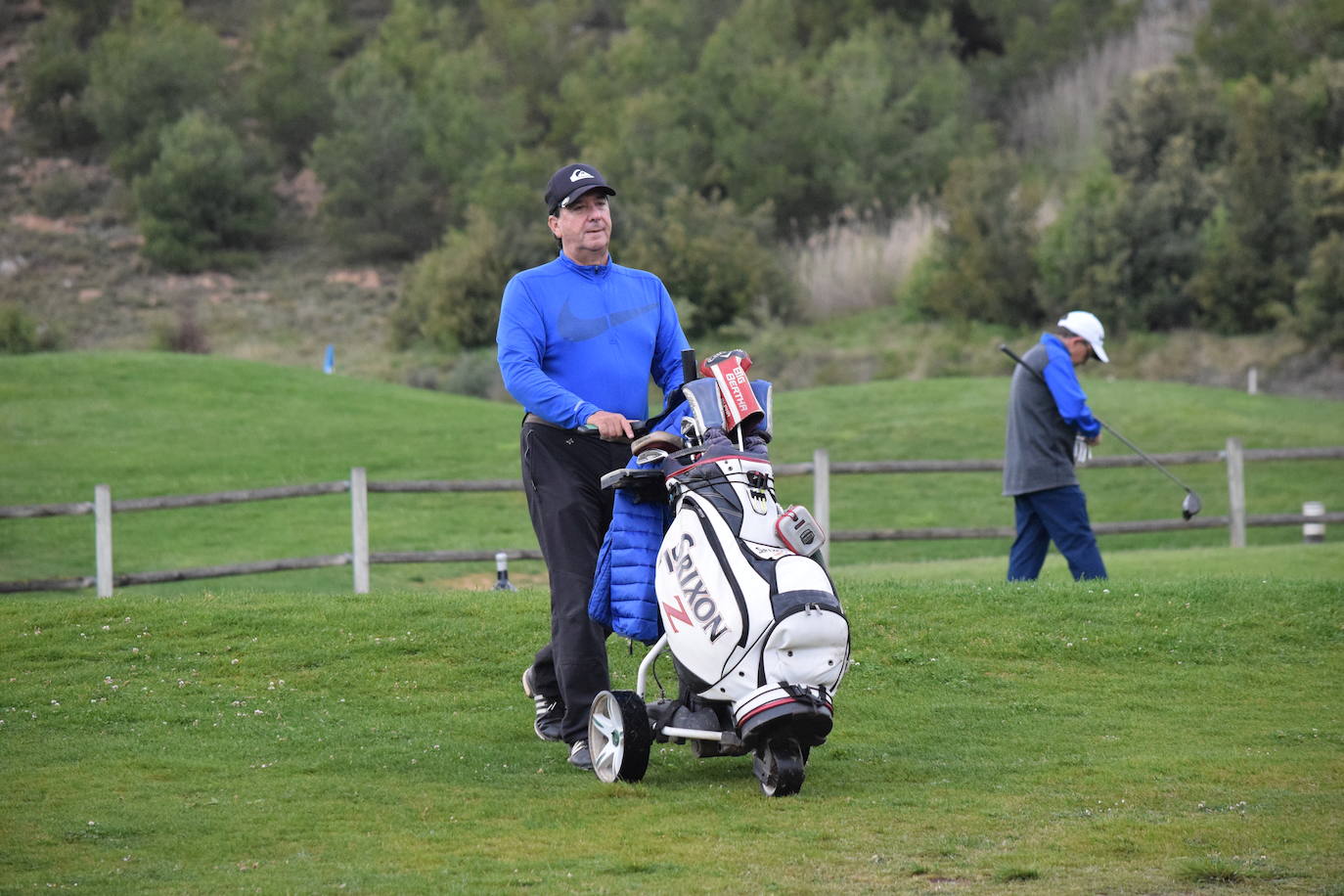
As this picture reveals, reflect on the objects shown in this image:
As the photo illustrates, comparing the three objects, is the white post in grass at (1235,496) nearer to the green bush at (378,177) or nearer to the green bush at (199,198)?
the green bush at (378,177)

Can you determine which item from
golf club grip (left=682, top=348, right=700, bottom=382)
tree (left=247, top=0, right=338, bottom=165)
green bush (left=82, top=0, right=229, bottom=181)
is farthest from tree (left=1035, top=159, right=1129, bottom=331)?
golf club grip (left=682, top=348, right=700, bottom=382)

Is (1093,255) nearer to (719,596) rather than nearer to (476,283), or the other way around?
(476,283)

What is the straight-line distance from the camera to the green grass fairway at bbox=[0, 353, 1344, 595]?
21719 mm

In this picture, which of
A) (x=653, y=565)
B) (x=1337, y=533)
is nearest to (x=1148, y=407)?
(x=1337, y=533)

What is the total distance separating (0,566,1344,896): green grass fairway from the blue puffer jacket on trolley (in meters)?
0.68

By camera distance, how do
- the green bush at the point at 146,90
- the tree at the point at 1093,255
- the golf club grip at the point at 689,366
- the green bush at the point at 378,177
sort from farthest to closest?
1. the green bush at the point at 146,90
2. the green bush at the point at 378,177
3. the tree at the point at 1093,255
4. the golf club grip at the point at 689,366

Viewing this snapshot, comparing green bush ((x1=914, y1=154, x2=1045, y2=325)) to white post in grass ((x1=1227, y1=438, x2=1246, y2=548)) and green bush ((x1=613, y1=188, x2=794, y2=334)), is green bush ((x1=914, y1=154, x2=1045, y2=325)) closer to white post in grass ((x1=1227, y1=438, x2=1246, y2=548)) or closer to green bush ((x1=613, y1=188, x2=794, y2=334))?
green bush ((x1=613, y1=188, x2=794, y2=334))

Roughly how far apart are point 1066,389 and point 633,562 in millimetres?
5857

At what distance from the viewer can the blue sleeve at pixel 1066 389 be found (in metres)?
11.6

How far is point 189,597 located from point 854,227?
44.1 metres

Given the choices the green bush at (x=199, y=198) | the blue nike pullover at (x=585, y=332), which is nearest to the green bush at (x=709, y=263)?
the green bush at (x=199, y=198)

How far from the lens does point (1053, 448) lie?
38.4 feet

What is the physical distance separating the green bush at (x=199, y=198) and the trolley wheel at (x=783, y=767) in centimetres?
5566

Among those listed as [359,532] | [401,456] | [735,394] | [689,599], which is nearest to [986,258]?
[401,456]
